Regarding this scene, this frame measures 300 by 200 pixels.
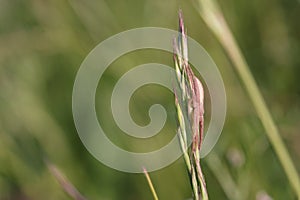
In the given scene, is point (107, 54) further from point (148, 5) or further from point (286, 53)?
point (286, 53)

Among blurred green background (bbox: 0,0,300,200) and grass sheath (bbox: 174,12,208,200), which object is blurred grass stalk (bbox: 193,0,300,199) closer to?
grass sheath (bbox: 174,12,208,200)

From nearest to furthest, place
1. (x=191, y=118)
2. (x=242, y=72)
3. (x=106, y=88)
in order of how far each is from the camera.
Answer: (x=191, y=118) < (x=242, y=72) < (x=106, y=88)

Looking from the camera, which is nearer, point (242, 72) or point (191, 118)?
point (191, 118)

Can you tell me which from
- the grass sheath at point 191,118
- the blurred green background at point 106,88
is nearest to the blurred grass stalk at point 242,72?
the grass sheath at point 191,118

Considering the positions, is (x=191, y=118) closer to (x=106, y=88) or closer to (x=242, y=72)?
(x=242, y=72)

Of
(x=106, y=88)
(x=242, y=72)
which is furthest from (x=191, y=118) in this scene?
(x=106, y=88)

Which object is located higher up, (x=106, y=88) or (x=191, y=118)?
(x=106, y=88)

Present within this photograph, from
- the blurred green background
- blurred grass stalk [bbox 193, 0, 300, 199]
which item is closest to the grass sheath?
blurred grass stalk [bbox 193, 0, 300, 199]

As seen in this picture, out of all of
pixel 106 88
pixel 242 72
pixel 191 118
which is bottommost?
pixel 191 118
